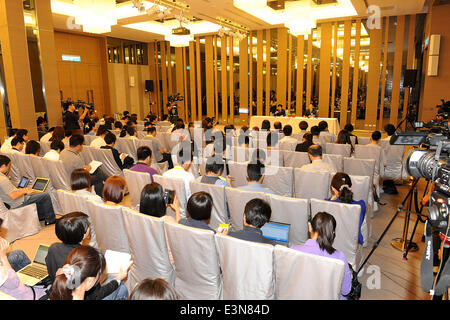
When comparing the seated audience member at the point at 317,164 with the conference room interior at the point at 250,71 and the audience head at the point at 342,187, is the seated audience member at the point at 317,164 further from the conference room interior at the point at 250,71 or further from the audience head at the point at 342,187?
the audience head at the point at 342,187

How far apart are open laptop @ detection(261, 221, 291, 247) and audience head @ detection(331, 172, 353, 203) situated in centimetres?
90

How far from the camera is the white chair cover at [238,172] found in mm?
4664

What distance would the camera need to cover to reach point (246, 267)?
7.11ft

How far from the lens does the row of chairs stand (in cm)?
196

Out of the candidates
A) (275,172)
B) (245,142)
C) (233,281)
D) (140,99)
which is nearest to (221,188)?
(275,172)

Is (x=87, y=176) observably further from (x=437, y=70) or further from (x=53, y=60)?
(x=437, y=70)

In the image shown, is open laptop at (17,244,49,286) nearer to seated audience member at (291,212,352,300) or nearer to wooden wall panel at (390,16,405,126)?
seated audience member at (291,212,352,300)

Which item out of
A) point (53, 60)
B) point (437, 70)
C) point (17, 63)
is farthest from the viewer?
point (437, 70)

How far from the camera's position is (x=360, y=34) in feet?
39.7

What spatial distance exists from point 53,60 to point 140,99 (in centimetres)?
831

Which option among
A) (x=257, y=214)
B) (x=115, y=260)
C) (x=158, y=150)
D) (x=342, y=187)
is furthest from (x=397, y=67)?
(x=115, y=260)

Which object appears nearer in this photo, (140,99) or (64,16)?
(64,16)

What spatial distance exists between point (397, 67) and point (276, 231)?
1182 cm

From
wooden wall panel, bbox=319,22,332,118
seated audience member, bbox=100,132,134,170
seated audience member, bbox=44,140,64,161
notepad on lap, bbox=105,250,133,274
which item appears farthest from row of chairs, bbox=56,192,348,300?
wooden wall panel, bbox=319,22,332,118
